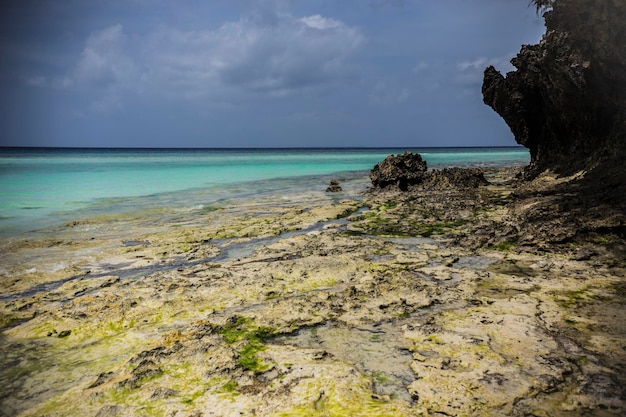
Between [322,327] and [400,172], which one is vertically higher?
[400,172]

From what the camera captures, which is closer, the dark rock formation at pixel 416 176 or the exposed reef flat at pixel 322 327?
the exposed reef flat at pixel 322 327

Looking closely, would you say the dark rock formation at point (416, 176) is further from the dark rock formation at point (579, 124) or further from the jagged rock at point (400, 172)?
the dark rock formation at point (579, 124)

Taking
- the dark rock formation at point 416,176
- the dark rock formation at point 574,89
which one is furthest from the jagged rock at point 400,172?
the dark rock formation at point 574,89

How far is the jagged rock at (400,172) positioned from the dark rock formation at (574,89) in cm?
522

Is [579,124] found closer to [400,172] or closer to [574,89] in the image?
[574,89]

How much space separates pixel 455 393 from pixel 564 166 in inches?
584

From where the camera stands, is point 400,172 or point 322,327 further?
point 400,172

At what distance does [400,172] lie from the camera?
65.7ft

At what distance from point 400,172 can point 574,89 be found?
8.66 meters

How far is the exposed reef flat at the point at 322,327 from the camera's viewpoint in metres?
3.50

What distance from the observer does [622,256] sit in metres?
6.70

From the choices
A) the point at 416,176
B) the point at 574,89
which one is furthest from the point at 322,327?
the point at 416,176

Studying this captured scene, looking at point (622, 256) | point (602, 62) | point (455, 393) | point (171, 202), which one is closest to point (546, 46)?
point (602, 62)

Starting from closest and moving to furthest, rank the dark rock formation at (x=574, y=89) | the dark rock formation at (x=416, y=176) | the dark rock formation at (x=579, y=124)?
the dark rock formation at (x=579, y=124), the dark rock formation at (x=574, y=89), the dark rock formation at (x=416, y=176)
